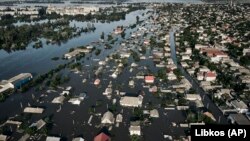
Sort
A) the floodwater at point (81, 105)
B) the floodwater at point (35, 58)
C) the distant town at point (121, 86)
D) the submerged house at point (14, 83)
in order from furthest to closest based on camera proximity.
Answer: the floodwater at point (35, 58) → the submerged house at point (14, 83) → the distant town at point (121, 86) → the floodwater at point (81, 105)

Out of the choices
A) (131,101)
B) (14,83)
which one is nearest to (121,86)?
(131,101)

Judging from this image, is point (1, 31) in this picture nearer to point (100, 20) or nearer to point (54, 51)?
point (54, 51)

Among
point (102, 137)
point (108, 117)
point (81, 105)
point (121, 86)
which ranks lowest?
point (102, 137)

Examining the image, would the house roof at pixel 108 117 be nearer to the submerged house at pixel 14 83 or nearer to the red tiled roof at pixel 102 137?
the red tiled roof at pixel 102 137

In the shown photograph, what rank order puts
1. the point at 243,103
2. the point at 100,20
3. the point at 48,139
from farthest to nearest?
the point at 100,20
the point at 243,103
the point at 48,139

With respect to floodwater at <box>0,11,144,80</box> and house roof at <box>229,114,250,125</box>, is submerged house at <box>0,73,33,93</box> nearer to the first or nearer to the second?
floodwater at <box>0,11,144,80</box>

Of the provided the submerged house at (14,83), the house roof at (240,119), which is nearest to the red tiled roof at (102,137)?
the house roof at (240,119)

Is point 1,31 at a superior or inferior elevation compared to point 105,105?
superior

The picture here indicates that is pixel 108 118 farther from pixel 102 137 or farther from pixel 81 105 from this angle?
pixel 81 105

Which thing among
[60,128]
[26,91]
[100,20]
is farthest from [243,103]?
[100,20]
